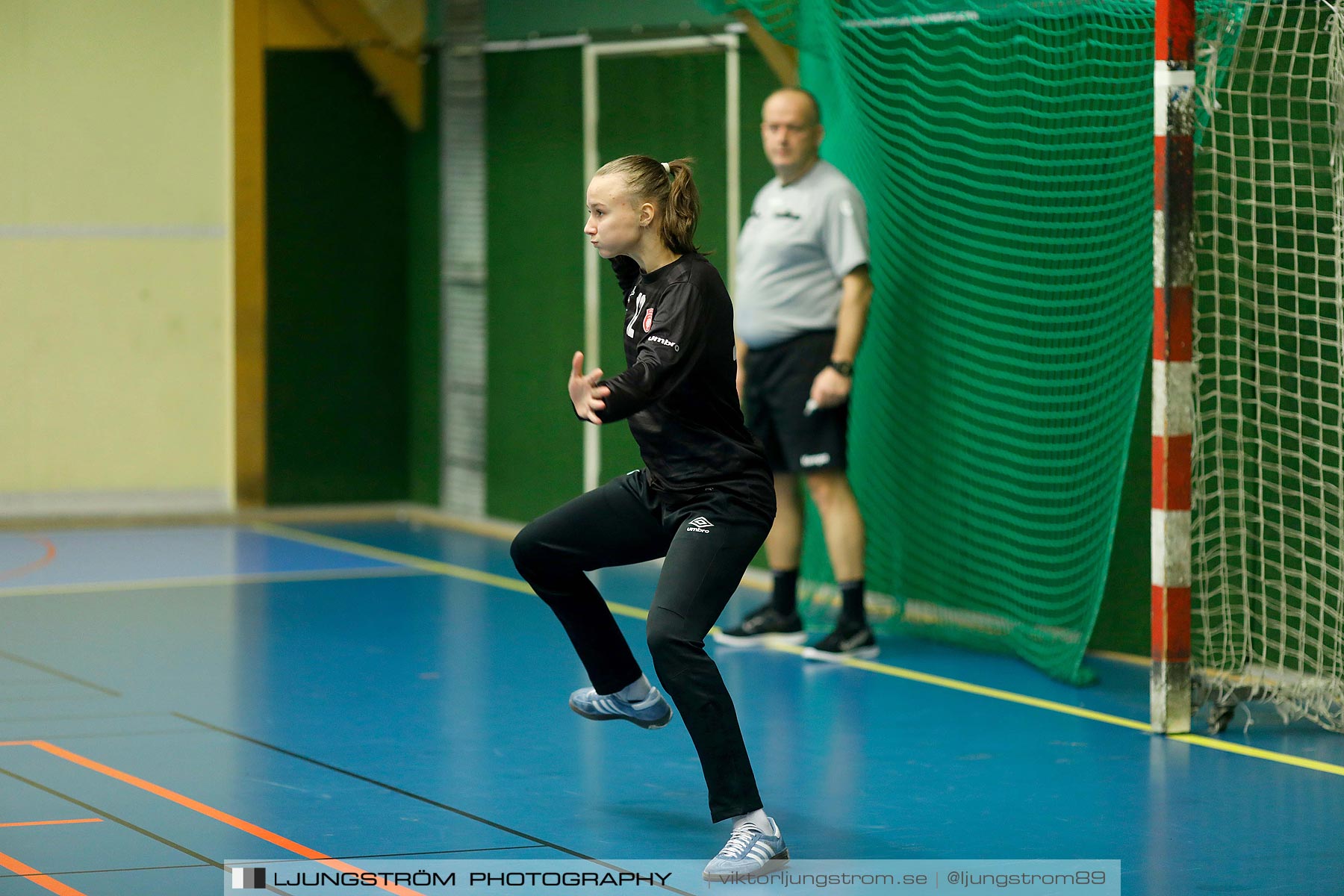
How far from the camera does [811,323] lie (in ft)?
23.0

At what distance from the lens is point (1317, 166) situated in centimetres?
596

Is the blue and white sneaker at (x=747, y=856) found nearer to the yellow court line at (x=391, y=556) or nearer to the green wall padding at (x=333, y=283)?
the yellow court line at (x=391, y=556)

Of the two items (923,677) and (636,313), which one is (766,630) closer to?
(923,677)

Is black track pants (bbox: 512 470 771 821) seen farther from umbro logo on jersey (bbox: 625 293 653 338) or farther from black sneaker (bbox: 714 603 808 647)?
black sneaker (bbox: 714 603 808 647)

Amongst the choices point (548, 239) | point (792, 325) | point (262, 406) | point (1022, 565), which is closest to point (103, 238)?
point (262, 406)

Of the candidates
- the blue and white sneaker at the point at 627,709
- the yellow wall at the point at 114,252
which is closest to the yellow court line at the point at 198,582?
the yellow wall at the point at 114,252

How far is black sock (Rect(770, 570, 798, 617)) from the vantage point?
23.9 feet

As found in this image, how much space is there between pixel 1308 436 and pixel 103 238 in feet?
24.1

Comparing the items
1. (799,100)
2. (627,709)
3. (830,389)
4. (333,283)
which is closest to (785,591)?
(830,389)

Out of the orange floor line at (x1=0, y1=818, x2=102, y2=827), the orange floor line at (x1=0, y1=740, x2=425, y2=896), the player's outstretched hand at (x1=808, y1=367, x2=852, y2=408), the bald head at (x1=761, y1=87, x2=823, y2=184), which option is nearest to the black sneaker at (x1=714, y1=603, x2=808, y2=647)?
the player's outstretched hand at (x1=808, y1=367, x2=852, y2=408)

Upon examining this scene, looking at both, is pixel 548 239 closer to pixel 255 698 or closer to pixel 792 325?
pixel 792 325

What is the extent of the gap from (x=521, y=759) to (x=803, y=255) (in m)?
2.56

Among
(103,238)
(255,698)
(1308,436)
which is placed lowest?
(255,698)

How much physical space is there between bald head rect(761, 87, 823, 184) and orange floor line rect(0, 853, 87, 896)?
3953 millimetres
